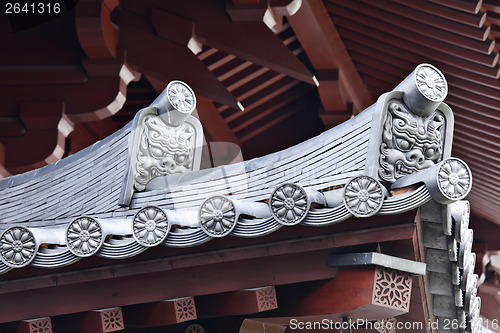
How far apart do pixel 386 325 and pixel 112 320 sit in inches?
57.6

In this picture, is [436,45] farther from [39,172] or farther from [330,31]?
[39,172]

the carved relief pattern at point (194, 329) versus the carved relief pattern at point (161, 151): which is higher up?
the carved relief pattern at point (161, 151)

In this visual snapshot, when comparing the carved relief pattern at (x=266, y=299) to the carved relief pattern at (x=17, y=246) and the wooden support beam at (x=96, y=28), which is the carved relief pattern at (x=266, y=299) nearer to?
the carved relief pattern at (x=17, y=246)

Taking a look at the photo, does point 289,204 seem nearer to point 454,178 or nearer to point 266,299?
point 266,299

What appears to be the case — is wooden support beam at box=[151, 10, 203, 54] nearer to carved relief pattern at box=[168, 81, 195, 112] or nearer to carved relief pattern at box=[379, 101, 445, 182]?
carved relief pattern at box=[168, 81, 195, 112]

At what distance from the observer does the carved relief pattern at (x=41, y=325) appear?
14.0 feet

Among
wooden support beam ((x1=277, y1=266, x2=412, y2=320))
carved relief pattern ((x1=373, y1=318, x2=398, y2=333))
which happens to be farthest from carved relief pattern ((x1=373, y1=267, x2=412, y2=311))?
carved relief pattern ((x1=373, y1=318, x2=398, y2=333))

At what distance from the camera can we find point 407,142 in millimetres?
3793

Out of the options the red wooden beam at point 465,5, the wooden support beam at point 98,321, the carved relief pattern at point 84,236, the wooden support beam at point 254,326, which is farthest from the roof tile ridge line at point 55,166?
the red wooden beam at point 465,5

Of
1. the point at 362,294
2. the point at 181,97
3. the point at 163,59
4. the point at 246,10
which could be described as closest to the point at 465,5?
the point at 246,10

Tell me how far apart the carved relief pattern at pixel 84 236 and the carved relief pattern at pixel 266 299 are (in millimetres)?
763

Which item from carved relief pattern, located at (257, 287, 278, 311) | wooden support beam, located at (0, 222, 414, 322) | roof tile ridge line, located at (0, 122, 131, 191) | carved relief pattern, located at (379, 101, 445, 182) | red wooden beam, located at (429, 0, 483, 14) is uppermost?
red wooden beam, located at (429, 0, 483, 14)

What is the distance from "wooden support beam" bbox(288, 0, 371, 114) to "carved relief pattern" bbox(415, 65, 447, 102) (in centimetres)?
273

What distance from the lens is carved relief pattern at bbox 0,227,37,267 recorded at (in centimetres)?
414
